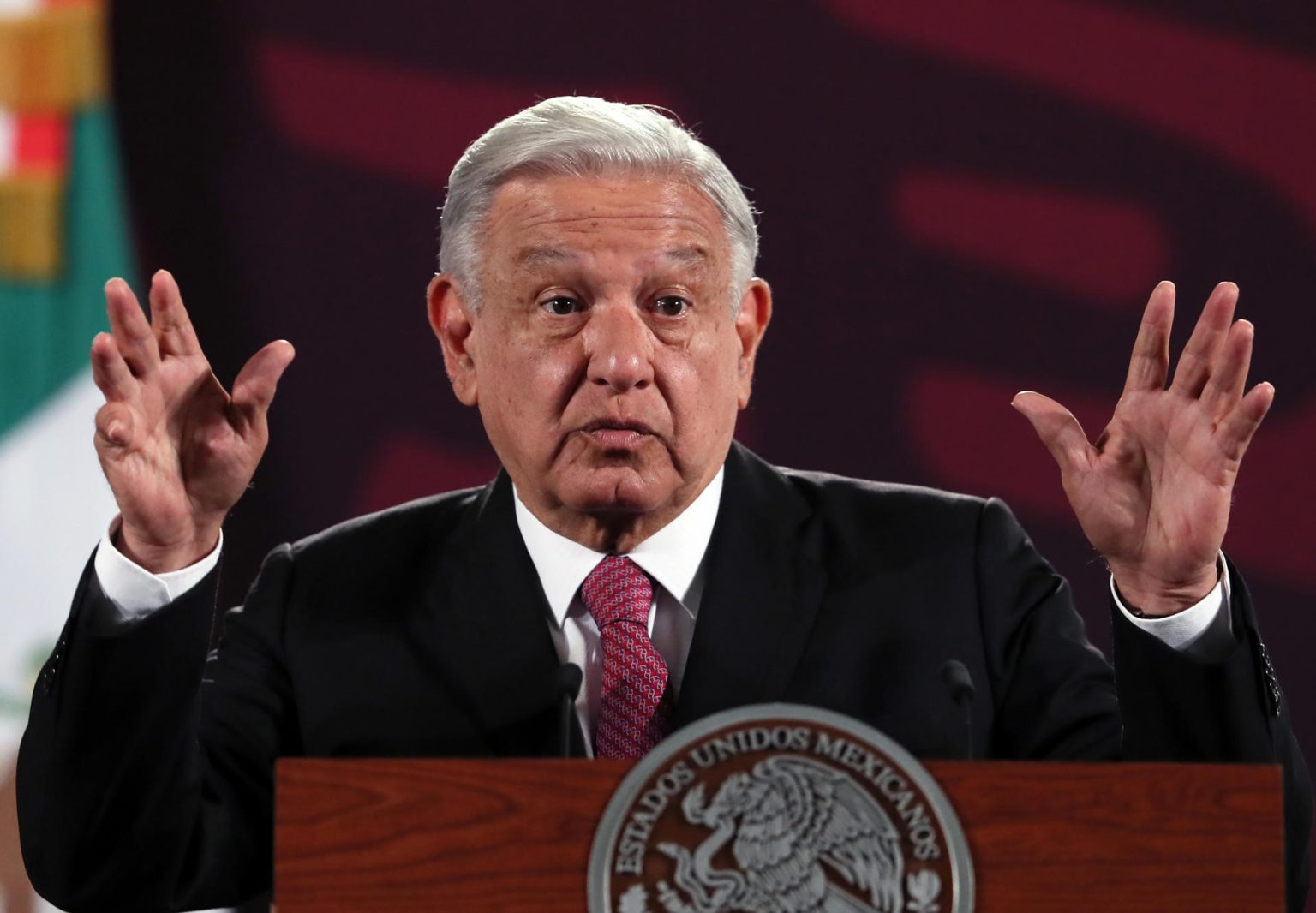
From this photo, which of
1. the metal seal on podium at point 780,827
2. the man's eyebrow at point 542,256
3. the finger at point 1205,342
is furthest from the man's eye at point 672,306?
the metal seal on podium at point 780,827

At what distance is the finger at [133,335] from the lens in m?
1.48

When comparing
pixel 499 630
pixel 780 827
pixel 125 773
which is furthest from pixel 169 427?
pixel 780 827

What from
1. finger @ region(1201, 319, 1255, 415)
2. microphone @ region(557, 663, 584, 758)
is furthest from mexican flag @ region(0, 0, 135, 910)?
finger @ region(1201, 319, 1255, 415)

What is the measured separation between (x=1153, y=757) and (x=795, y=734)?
18.7 inches

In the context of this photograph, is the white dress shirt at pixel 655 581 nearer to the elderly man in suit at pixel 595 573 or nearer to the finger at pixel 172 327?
the elderly man in suit at pixel 595 573

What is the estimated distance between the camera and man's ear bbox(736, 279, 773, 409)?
6.43 feet

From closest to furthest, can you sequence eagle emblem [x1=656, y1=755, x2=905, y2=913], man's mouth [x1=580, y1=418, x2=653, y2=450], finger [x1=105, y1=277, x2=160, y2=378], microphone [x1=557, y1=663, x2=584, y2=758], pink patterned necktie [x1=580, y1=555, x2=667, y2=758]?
1. eagle emblem [x1=656, y1=755, x2=905, y2=913]
2. microphone [x1=557, y1=663, x2=584, y2=758]
3. finger [x1=105, y1=277, x2=160, y2=378]
4. pink patterned necktie [x1=580, y1=555, x2=667, y2=758]
5. man's mouth [x1=580, y1=418, x2=653, y2=450]

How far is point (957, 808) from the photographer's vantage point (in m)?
1.17

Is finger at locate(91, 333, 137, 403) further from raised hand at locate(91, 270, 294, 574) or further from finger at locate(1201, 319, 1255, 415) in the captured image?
finger at locate(1201, 319, 1255, 415)

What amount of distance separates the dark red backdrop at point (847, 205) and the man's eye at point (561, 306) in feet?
4.18

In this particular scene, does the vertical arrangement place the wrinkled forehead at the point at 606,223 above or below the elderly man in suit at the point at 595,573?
above

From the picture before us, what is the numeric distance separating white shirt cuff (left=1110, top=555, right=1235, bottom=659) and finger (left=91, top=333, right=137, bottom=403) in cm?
96

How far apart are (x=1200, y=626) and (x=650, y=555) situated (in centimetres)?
63

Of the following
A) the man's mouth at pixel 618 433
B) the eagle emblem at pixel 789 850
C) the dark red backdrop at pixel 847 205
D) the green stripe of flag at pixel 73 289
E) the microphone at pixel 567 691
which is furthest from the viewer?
the green stripe of flag at pixel 73 289
